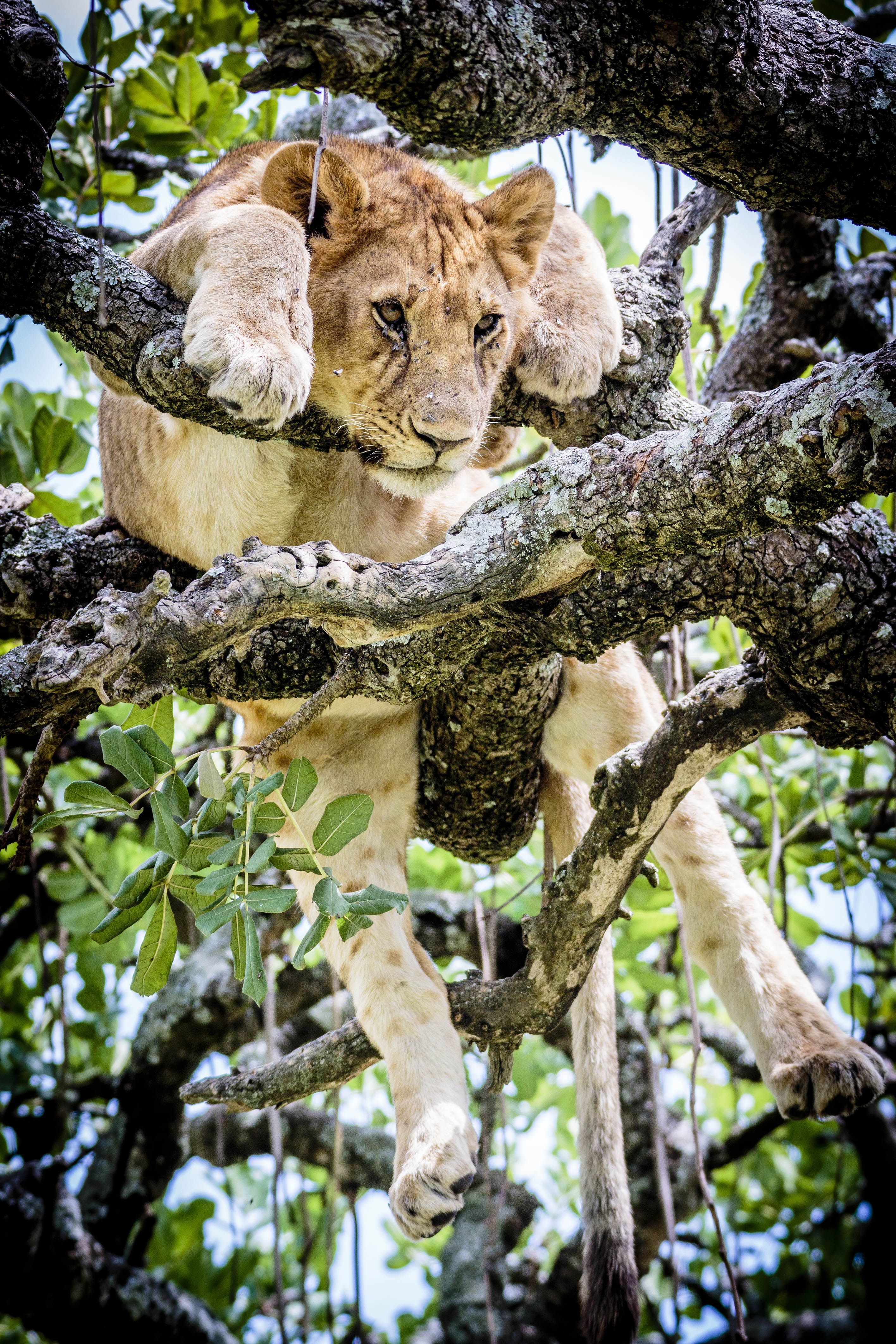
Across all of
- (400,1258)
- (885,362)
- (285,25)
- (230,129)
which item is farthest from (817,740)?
(400,1258)

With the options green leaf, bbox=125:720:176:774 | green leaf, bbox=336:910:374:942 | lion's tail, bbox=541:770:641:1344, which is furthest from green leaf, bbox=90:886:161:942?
lion's tail, bbox=541:770:641:1344

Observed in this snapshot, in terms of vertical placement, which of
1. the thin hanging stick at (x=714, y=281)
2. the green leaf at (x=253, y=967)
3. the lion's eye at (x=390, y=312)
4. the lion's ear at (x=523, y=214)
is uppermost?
the thin hanging stick at (x=714, y=281)

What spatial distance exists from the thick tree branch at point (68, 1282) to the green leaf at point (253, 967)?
2.44 meters

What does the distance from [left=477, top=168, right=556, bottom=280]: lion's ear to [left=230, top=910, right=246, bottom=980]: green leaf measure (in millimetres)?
2014

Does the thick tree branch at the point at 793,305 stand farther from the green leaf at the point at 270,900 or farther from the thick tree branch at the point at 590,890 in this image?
the green leaf at the point at 270,900

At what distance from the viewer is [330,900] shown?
6.61 feet

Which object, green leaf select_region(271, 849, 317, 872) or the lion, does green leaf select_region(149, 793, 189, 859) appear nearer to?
green leaf select_region(271, 849, 317, 872)

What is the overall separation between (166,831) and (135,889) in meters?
0.16

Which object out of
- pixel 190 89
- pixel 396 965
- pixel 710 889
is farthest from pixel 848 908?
pixel 190 89

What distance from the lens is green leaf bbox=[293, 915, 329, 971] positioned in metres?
1.94

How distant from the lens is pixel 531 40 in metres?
2.01

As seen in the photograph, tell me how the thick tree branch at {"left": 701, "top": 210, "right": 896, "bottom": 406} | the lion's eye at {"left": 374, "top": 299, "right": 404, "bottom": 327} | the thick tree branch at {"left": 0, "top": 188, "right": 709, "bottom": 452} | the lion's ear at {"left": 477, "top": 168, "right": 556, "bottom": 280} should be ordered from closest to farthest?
1. the thick tree branch at {"left": 0, "top": 188, "right": 709, "bottom": 452}
2. the lion's eye at {"left": 374, "top": 299, "right": 404, "bottom": 327}
3. the lion's ear at {"left": 477, "top": 168, "right": 556, "bottom": 280}
4. the thick tree branch at {"left": 701, "top": 210, "right": 896, "bottom": 406}

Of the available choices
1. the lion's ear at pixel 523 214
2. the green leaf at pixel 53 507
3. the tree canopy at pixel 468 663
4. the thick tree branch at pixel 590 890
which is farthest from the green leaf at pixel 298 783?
the green leaf at pixel 53 507

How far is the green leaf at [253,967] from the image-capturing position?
1916mm
